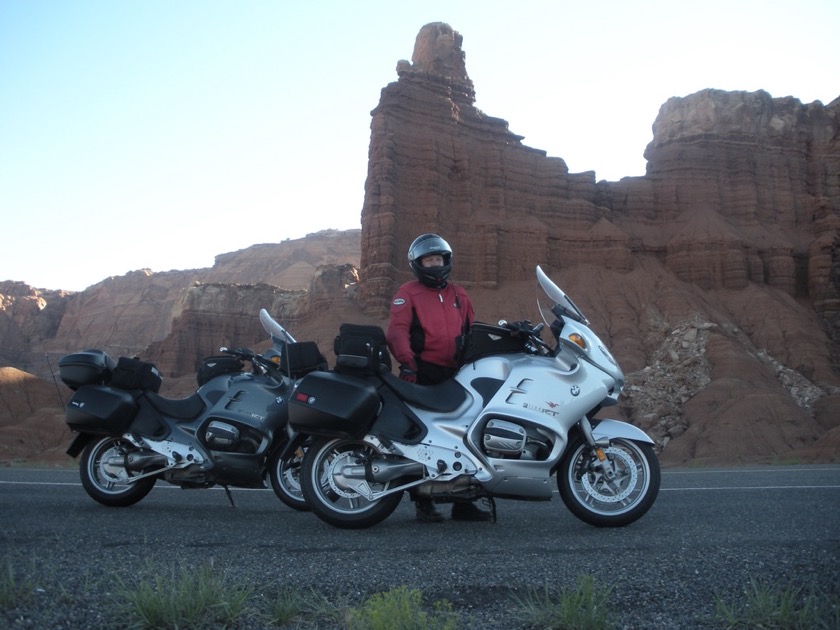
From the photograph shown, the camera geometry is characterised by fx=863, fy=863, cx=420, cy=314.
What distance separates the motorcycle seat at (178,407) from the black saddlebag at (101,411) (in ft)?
0.63

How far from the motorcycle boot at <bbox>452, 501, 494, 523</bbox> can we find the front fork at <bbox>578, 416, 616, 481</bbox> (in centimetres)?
113

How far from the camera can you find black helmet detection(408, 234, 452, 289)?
275 inches

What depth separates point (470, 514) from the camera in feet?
22.8

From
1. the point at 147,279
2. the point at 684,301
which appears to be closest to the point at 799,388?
the point at 684,301

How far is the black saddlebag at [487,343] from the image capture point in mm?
6461

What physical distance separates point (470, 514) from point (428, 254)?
2.12m

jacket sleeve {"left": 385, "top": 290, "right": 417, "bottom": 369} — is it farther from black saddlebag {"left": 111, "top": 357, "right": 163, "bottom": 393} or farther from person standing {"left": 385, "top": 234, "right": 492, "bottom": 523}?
black saddlebag {"left": 111, "top": 357, "right": 163, "bottom": 393}

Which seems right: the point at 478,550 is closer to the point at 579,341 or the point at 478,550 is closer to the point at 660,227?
the point at 579,341

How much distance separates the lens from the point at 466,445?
6.04 metres

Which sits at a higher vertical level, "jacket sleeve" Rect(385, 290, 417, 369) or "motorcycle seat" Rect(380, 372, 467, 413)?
"jacket sleeve" Rect(385, 290, 417, 369)

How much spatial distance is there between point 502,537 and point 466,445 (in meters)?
0.70

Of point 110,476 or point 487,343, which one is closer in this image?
point 487,343

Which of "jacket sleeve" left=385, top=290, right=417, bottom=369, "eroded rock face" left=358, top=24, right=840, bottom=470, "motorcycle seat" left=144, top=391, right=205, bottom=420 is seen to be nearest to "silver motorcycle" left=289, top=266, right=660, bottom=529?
"jacket sleeve" left=385, top=290, right=417, bottom=369

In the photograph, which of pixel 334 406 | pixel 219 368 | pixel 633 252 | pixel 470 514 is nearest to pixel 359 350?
pixel 334 406
